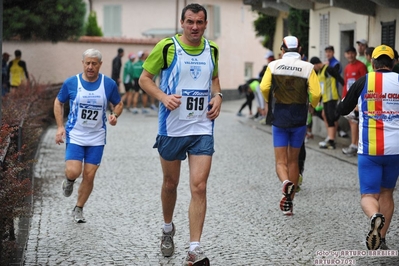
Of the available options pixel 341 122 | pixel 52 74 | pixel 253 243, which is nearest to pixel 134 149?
pixel 341 122

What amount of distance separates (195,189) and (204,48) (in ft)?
3.59

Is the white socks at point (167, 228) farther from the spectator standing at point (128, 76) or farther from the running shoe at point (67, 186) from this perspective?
the spectator standing at point (128, 76)

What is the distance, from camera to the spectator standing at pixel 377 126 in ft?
25.3

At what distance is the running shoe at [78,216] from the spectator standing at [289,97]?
7.02 ft

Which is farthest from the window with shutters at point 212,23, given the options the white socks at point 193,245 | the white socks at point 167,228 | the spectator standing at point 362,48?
the white socks at point 193,245

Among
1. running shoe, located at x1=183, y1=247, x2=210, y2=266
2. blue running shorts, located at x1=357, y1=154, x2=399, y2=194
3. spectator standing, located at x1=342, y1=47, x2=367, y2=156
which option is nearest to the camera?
running shoe, located at x1=183, y1=247, x2=210, y2=266

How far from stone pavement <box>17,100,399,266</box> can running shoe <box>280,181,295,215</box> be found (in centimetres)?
9

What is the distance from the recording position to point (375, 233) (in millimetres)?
7246

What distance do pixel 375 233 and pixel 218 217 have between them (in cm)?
269

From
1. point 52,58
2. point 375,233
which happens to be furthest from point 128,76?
point 375,233

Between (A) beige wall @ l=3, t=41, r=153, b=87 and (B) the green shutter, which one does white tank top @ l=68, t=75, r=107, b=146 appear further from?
(B) the green shutter

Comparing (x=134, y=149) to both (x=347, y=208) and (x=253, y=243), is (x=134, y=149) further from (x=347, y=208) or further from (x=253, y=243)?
(x=253, y=243)

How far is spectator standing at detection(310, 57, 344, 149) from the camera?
16672 mm

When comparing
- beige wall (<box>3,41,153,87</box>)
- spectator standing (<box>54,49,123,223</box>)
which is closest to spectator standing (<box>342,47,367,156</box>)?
spectator standing (<box>54,49,123,223</box>)
